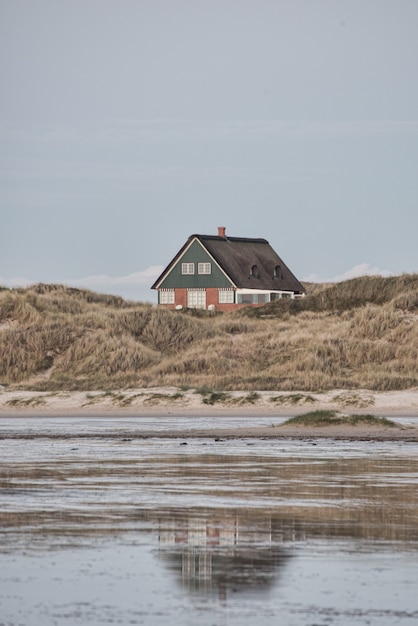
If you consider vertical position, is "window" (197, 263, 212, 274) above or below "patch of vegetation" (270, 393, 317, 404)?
above

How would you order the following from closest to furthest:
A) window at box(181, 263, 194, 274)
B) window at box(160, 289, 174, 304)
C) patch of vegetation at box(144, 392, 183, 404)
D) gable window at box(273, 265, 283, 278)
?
patch of vegetation at box(144, 392, 183, 404), window at box(181, 263, 194, 274), window at box(160, 289, 174, 304), gable window at box(273, 265, 283, 278)

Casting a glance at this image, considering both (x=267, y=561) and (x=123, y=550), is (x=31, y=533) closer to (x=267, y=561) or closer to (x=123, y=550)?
(x=123, y=550)

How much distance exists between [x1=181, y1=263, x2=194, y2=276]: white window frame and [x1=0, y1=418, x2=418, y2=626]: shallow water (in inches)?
2647

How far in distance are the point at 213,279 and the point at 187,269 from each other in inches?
79.1

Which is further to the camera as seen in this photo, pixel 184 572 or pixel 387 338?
pixel 387 338

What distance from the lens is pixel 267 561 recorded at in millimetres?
10516

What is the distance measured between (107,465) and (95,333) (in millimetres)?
30141

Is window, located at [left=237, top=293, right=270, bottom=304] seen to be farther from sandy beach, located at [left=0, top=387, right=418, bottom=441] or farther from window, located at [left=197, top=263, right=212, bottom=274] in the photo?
sandy beach, located at [left=0, top=387, right=418, bottom=441]

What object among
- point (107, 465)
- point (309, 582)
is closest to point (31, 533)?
point (309, 582)

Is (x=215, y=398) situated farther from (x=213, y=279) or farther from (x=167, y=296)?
(x=167, y=296)

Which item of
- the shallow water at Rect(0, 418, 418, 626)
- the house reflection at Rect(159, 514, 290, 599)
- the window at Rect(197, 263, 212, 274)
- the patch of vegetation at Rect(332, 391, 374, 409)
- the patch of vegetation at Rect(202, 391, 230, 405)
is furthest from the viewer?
the window at Rect(197, 263, 212, 274)

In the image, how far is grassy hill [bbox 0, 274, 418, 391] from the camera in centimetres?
4238

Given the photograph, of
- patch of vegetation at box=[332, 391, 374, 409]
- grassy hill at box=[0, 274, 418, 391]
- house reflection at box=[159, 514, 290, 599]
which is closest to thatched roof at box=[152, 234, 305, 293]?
grassy hill at box=[0, 274, 418, 391]

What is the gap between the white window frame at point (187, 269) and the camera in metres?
88.8
